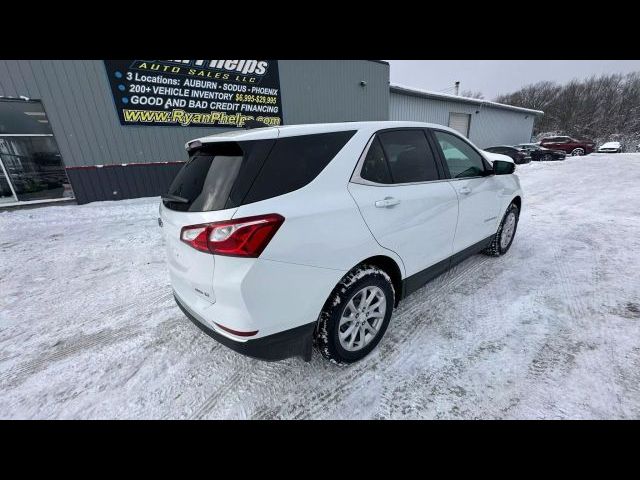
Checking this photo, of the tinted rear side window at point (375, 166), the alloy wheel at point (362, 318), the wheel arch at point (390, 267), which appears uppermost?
the tinted rear side window at point (375, 166)

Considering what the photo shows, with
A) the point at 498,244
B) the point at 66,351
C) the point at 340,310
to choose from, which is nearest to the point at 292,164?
the point at 340,310

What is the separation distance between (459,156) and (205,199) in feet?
8.90

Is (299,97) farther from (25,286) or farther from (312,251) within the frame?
(312,251)

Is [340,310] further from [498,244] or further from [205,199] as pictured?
[498,244]

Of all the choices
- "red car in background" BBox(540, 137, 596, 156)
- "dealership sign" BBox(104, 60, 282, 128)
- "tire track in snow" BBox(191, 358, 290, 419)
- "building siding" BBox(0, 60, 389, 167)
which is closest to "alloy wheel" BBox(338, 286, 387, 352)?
"tire track in snow" BBox(191, 358, 290, 419)

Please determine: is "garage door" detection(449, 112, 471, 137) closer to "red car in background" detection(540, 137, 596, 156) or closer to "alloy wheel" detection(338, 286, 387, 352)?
"red car in background" detection(540, 137, 596, 156)

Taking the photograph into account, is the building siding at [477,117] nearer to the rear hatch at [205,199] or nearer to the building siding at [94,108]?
the building siding at [94,108]

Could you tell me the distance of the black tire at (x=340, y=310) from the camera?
1980mm

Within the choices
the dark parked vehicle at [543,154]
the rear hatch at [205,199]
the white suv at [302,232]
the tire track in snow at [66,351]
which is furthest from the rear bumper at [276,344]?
the dark parked vehicle at [543,154]

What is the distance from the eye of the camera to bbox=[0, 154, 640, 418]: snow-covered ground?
1.89 m

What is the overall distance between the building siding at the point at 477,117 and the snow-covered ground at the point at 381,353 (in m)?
13.4

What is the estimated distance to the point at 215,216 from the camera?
1.60 meters

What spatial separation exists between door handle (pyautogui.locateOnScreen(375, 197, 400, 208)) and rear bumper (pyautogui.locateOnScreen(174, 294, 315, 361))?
98cm
